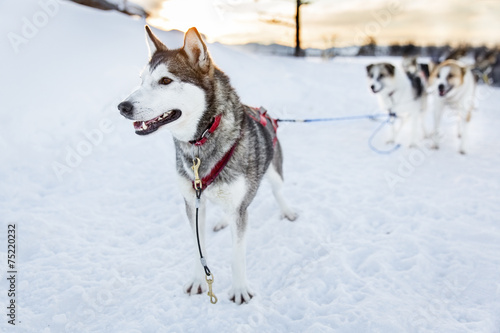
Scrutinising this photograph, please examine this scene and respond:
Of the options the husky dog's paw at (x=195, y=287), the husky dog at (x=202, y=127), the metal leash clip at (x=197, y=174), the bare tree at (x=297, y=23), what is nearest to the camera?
the husky dog at (x=202, y=127)

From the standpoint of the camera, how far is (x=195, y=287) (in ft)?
8.34

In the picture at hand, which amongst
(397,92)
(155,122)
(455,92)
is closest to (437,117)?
(455,92)

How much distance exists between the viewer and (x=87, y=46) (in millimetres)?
8180

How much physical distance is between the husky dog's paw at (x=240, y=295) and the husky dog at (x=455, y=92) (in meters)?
4.70

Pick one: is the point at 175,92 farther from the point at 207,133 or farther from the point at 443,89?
the point at 443,89

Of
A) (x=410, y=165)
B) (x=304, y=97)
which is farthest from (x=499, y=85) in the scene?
(x=410, y=165)

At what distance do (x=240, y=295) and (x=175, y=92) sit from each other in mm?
1592

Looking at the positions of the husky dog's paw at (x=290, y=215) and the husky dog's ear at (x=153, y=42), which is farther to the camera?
the husky dog's paw at (x=290, y=215)

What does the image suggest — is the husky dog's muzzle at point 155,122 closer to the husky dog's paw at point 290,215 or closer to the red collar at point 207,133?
the red collar at point 207,133

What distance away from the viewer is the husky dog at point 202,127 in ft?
6.57

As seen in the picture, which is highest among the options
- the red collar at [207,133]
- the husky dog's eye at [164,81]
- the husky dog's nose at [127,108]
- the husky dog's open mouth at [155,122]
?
the husky dog's eye at [164,81]

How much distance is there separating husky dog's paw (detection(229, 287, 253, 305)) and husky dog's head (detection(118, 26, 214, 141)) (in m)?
1.24

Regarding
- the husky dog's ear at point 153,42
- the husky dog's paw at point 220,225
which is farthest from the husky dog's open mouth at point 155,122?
the husky dog's paw at point 220,225

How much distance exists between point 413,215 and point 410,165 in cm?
164
